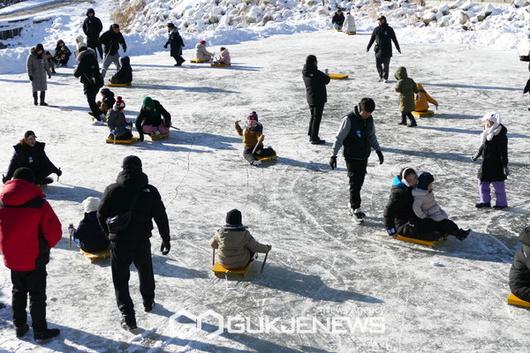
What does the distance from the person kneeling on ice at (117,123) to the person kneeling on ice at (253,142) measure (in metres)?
2.72

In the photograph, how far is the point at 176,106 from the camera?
15.8 m

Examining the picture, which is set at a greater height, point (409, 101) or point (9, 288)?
point (409, 101)

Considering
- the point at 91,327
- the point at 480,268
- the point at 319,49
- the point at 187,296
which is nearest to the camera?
the point at 91,327

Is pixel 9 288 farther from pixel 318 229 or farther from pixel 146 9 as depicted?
pixel 146 9

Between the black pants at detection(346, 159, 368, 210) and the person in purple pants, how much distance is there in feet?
5.71

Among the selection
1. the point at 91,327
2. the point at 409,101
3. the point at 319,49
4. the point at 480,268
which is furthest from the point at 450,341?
the point at 319,49

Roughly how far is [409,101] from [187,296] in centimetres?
811

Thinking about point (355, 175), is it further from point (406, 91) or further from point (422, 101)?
point (422, 101)

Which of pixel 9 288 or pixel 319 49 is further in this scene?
pixel 319 49

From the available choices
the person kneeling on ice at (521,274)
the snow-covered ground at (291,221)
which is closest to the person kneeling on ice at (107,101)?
the snow-covered ground at (291,221)

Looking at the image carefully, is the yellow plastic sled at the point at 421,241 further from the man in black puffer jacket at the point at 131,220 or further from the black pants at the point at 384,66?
the black pants at the point at 384,66

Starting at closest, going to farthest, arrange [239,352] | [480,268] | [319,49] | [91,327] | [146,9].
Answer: [239,352], [91,327], [480,268], [319,49], [146,9]

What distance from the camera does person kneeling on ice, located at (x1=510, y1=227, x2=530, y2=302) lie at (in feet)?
20.7

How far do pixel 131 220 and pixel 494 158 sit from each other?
542cm
